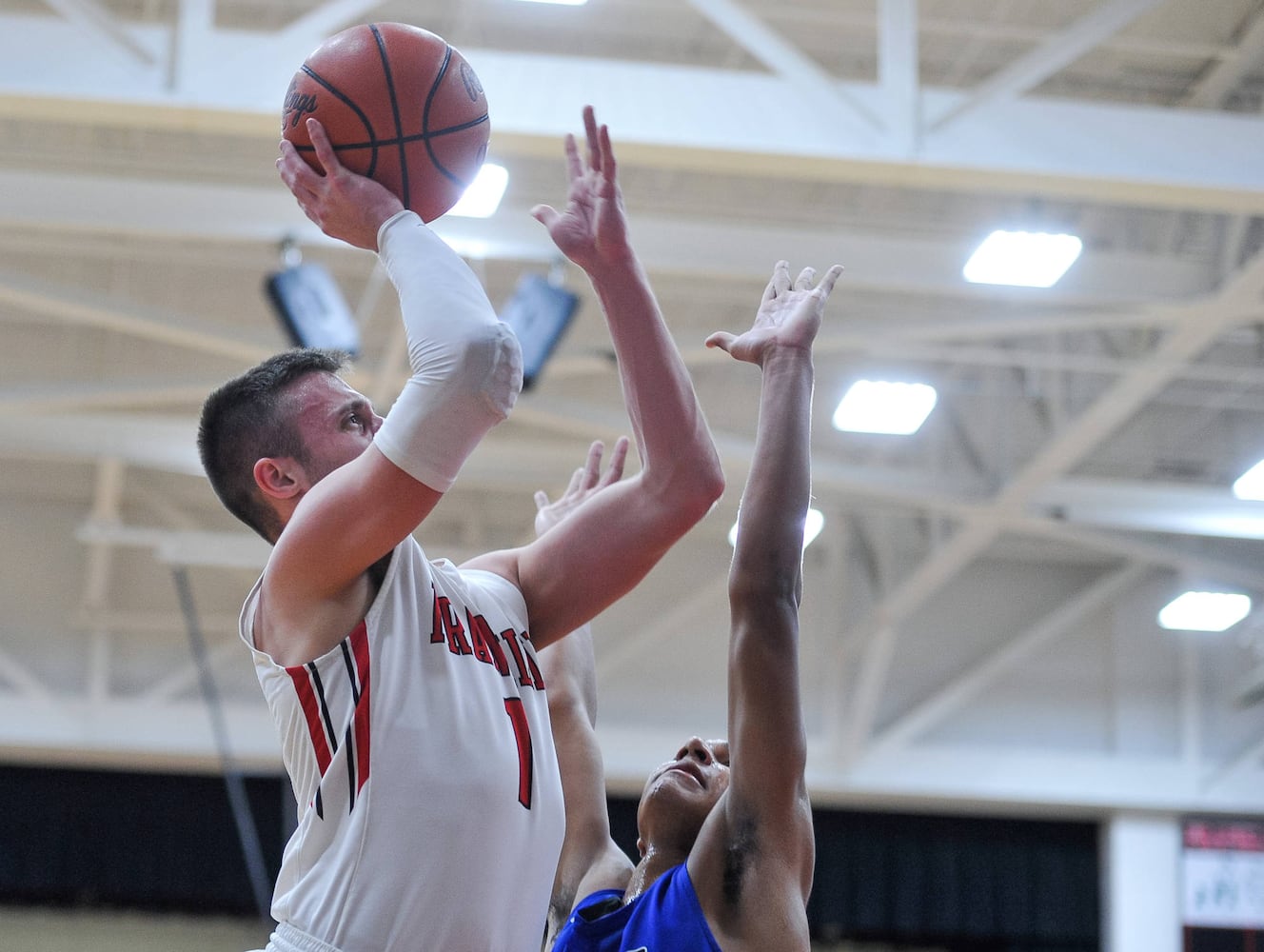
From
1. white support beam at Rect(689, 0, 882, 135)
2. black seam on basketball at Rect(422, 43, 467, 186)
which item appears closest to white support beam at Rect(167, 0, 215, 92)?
white support beam at Rect(689, 0, 882, 135)

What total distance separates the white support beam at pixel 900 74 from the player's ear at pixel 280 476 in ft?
14.0

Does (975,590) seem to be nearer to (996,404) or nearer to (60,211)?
(996,404)

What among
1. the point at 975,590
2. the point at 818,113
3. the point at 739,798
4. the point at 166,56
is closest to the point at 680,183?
the point at 818,113

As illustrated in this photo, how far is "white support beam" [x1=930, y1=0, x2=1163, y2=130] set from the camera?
6168 millimetres

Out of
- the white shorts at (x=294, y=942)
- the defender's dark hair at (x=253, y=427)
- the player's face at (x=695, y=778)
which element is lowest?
the white shorts at (x=294, y=942)

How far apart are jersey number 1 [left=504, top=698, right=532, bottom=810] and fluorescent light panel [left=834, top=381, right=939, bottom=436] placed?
21.9 feet

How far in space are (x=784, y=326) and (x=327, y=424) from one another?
0.81 meters

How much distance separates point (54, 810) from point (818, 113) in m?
9.55

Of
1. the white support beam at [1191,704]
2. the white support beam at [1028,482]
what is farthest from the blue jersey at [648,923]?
the white support beam at [1191,704]

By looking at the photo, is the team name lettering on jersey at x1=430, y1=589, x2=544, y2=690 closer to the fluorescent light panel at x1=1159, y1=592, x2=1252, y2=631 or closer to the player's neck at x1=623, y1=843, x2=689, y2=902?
the player's neck at x1=623, y1=843, x2=689, y2=902

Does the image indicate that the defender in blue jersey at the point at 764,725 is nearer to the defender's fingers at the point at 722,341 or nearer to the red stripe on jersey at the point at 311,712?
the defender's fingers at the point at 722,341

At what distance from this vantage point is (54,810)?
13016mm

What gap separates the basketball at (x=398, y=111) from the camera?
7.58 feet

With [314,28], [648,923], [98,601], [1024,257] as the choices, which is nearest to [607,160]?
[648,923]
